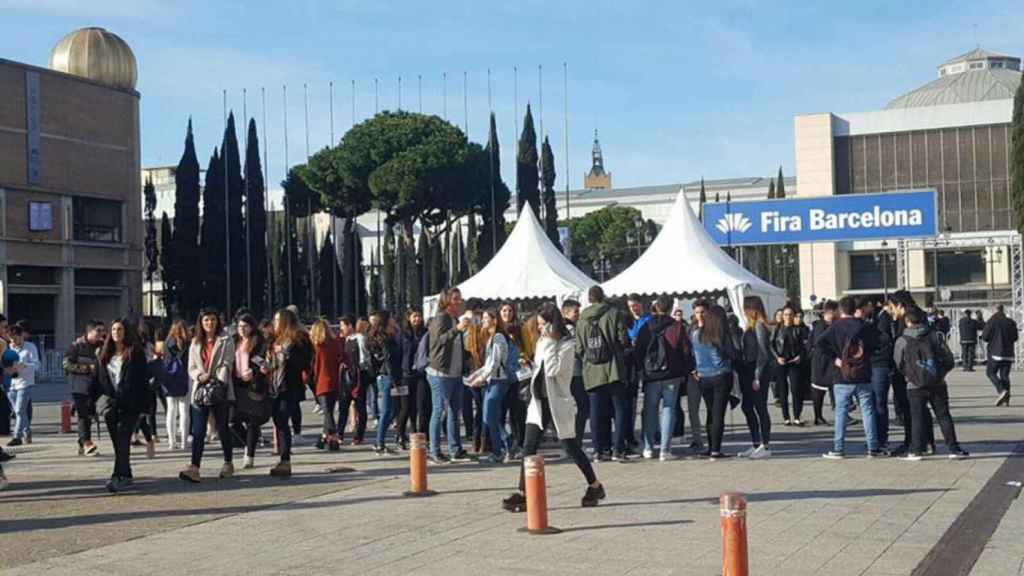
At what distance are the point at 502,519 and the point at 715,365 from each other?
15.8 ft

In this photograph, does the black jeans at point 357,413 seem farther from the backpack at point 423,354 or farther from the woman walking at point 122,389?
the woman walking at point 122,389

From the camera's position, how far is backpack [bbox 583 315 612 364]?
13969mm

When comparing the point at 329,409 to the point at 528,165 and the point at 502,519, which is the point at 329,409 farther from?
the point at 528,165

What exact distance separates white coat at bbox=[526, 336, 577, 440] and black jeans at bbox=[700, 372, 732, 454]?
386cm

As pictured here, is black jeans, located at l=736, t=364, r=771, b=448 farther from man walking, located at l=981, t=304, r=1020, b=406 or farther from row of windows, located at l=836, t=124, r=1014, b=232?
row of windows, located at l=836, t=124, r=1014, b=232

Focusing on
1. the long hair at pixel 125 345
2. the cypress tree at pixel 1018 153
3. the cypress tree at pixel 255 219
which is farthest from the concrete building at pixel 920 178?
the long hair at pixel 125 345

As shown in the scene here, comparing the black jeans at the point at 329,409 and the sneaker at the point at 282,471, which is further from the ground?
the black jeans at the point at 329,409

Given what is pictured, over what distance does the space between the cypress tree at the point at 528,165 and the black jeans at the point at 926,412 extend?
57.5 meters

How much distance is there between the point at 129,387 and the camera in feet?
41.8

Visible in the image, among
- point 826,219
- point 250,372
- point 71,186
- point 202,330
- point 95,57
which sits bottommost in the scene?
point 250,372

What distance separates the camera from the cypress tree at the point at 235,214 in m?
64.6

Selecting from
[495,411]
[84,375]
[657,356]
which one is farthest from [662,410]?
[84,375]

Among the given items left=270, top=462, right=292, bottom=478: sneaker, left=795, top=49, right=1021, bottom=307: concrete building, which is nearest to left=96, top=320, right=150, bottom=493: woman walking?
left=270, top=462, right=292, bottom=478: sneaker

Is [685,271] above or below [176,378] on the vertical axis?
above
